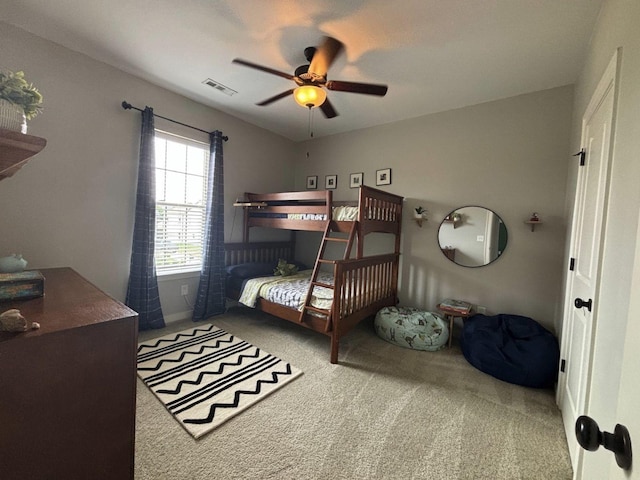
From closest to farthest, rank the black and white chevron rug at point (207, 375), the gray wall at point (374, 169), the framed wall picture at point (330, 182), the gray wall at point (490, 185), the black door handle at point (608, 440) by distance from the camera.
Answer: the black door handle at point (608, 440) < the black and white chevron rug at point (207, 375) < the gray wall at point (374, 169) < the gray wall at point (490, 185) < the framed wall picture at point (330, 182)

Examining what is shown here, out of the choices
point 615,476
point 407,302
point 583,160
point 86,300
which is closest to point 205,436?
point 86,300

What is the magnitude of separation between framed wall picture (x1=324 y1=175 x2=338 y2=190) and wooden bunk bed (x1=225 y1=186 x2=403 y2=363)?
0.66 m

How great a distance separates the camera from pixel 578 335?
1593 millimetres

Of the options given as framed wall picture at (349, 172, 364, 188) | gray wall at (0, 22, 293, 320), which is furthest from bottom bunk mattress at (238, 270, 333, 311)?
framed wall picture at (349, 172, 364, 188)

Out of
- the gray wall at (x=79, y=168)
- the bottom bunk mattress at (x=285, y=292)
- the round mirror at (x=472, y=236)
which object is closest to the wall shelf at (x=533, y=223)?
the round mirror at (x=472, y=236)

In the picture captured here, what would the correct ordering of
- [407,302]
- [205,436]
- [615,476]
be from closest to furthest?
[615,476], [205,436], [407,302]

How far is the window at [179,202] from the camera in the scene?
10.0 ft

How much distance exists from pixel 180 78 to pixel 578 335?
3905 mm

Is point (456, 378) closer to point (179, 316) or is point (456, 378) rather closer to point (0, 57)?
point (179, 316)

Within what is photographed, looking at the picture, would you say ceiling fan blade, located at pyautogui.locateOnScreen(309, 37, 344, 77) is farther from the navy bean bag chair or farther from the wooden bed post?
the navy bean bag chair

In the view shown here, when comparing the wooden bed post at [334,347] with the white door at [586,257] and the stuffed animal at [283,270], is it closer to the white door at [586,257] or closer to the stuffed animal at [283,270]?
the stuffed animal at [283,270]

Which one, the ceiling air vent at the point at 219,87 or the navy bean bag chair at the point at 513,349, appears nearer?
the navy bean bag chair at the point at 513,349

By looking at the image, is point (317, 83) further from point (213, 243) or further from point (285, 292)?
point (213, 243)

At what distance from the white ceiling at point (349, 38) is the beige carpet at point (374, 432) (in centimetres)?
269
